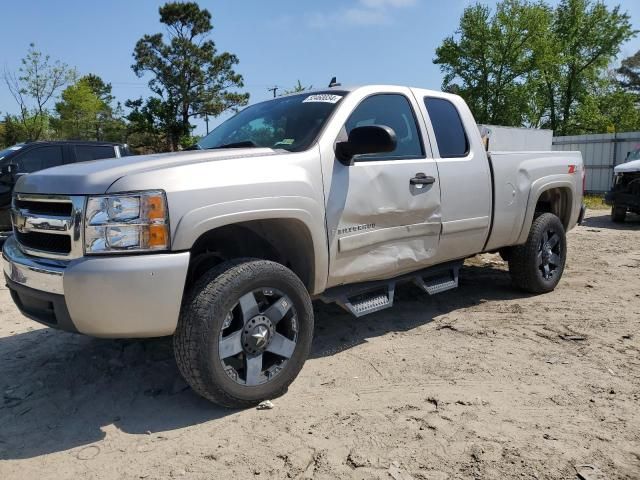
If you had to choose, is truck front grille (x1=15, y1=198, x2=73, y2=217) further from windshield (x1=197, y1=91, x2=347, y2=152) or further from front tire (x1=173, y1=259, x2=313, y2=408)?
windshield (x1=197, y1=91, x2=347, y2=152)

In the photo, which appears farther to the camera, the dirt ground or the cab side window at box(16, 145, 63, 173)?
the cab side window at box(16, 145, 63, 173)

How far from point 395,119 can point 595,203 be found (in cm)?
1551

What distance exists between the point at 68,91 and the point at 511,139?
33.1 metres

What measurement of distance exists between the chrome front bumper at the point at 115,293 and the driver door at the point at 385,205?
1115mm

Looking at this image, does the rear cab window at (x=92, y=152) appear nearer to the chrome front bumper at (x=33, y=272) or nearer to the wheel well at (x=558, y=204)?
the chrome front bumper at (x=33, y=272)

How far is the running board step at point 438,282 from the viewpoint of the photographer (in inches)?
171

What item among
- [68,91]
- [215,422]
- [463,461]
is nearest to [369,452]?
[463,461]

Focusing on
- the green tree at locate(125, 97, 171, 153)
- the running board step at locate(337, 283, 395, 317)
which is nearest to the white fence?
the running board step at locate(337, 283, 395, 317)

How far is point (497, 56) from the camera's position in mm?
34969

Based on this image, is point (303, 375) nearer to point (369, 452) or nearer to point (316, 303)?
point (369, 452)

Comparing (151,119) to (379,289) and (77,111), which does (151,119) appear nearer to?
(77,111)

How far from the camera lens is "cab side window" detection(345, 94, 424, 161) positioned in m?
3.83

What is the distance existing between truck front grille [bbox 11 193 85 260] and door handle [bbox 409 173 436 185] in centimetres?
222

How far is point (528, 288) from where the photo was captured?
5410mm
